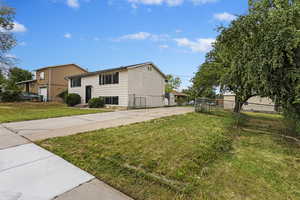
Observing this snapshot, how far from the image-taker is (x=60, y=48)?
1880 cm

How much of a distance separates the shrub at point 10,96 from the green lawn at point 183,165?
81.0ft

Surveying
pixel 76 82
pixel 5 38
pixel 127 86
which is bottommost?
pixel 127 86

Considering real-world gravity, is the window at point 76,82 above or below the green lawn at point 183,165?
above

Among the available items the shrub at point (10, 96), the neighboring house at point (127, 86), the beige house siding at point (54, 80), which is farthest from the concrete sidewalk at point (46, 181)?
the shrub at point (10, 96)

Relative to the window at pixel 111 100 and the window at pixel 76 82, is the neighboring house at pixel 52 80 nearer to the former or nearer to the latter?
the window at pixel 76 82

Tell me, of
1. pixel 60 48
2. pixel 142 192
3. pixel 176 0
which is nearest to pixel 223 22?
pixel 176 0

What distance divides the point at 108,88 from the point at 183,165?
1521cm

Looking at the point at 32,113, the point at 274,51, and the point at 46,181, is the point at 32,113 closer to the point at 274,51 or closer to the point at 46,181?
the point at 46,181

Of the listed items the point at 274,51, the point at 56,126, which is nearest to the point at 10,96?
the point at 56,126

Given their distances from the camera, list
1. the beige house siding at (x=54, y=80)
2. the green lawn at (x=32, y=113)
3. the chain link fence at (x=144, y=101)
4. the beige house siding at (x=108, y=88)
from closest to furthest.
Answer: the green lawn at (x=32, y=113) < the beige house siding at (x=108, y=88) < the chain link fence at (x=144, y=101) < the beige house siding at (x=54, y=80)

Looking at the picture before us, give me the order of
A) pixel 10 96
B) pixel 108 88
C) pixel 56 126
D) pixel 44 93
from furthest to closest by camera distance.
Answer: pixel 44 93, pixel 10 96, pixel 108 88, pixel 56 126

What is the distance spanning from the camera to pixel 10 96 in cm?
2142

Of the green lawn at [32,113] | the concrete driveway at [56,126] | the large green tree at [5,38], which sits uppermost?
the large green tree at [5,38]

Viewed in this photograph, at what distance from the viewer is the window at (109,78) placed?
16297 mm
